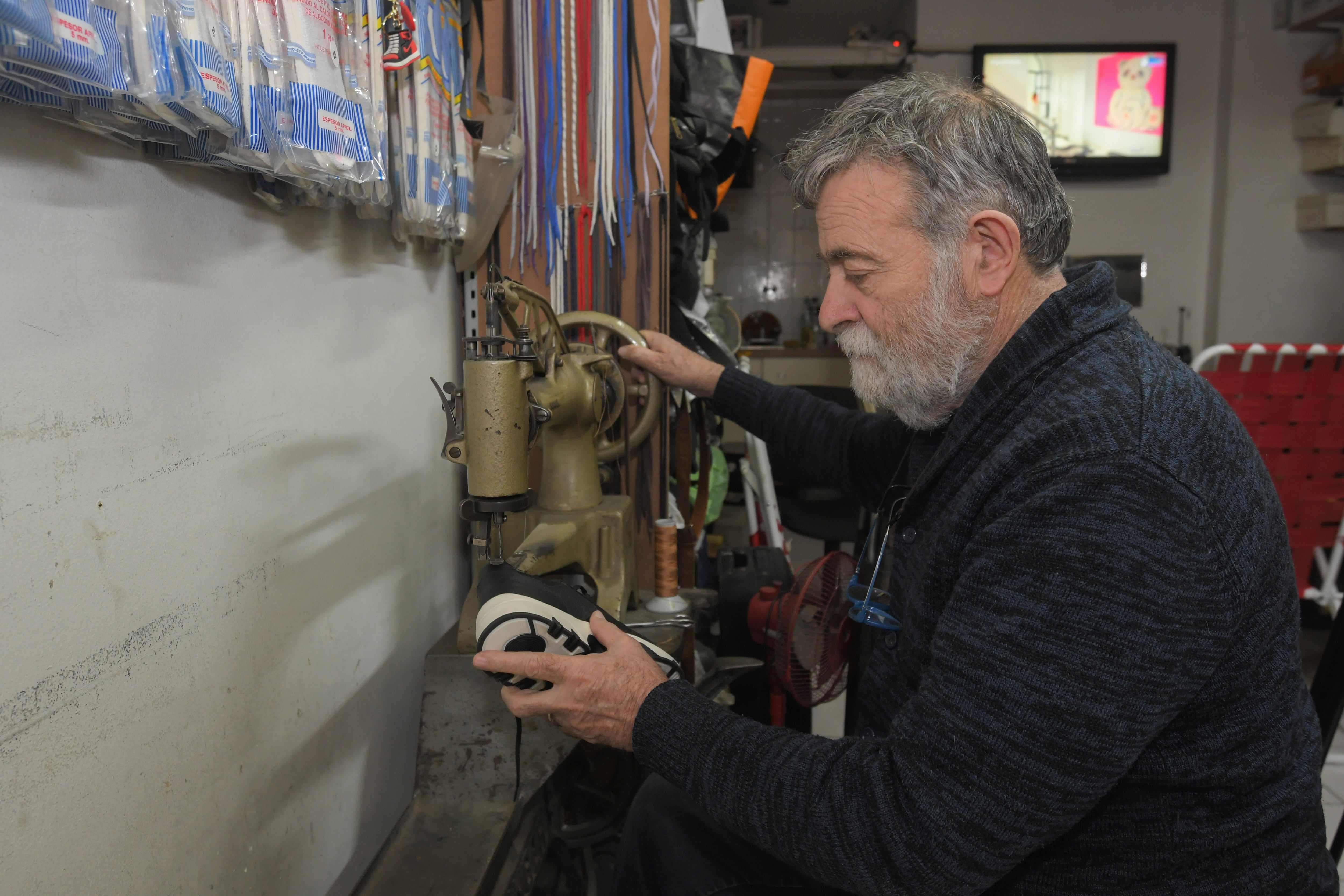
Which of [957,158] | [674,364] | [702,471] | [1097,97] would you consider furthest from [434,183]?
[1097,97]

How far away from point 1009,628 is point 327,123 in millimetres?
803

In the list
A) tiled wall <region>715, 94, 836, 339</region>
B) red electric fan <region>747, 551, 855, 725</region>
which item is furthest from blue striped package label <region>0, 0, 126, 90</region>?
tiled wall <region>715, 94, 836, 339</region>

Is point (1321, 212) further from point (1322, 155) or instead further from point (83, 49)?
point (83, 49)

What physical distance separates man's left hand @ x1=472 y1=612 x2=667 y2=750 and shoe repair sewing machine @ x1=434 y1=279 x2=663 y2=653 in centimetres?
16

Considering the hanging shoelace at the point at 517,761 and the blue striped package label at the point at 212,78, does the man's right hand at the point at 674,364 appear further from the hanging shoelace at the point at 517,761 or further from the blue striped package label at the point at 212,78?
the blue striped package label at the point at 212,78

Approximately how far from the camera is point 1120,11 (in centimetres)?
438

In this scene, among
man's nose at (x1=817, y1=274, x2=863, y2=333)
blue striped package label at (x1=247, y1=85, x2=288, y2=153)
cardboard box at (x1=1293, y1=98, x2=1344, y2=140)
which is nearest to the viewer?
blue striped package label at (x1=247, y1=85, x2=288, y2=153)

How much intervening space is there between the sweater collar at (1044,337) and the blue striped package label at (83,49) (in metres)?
0.81

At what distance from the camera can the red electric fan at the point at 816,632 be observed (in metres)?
1.34

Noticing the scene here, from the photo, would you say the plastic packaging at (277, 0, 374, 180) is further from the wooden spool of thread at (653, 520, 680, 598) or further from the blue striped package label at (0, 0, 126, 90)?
the wooden spool of thread at (653, 520, 680, 598)

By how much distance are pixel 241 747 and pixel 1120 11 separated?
202 inches

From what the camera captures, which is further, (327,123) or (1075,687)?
(327,123)

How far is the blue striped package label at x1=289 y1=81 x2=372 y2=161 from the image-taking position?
0.82m

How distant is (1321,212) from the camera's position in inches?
158
